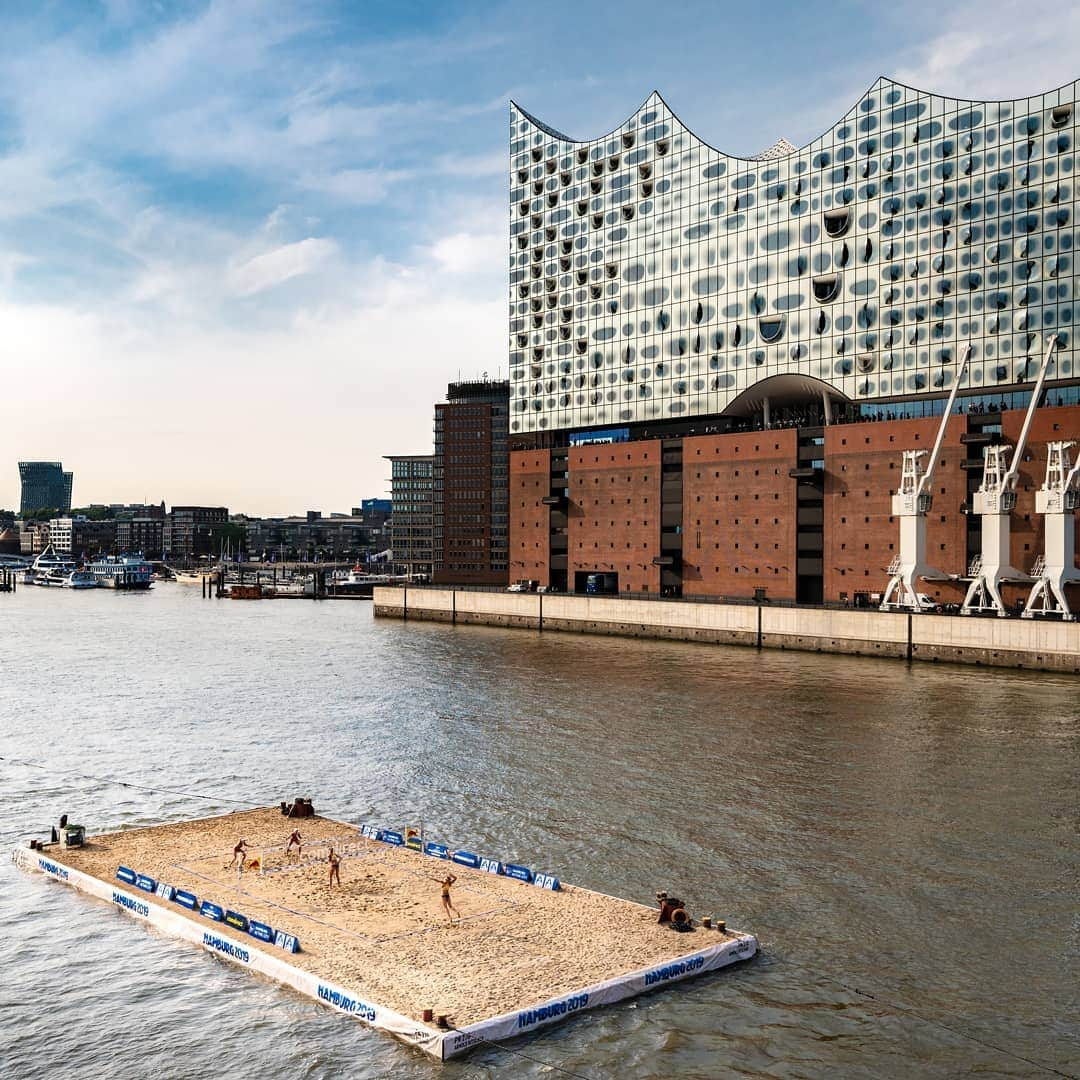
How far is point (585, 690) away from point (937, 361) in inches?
2044

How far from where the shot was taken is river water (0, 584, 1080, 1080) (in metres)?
22.9

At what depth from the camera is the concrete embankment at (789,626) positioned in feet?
277

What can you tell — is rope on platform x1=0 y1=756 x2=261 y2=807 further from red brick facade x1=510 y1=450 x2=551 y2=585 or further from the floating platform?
red brick facade x1=510 y1=450 x2=551 y2=585

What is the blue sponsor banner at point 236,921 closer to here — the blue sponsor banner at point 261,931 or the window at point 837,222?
the blue sponsor banner at point 261,931

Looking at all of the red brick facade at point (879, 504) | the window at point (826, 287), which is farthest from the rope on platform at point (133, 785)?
the window at point (826, 287)

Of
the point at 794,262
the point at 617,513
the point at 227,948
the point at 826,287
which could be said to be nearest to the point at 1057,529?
the point at 826,287

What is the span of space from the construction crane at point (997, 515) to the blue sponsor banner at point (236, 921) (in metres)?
76.9

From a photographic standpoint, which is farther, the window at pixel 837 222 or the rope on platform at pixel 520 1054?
the window at pixel 837 222

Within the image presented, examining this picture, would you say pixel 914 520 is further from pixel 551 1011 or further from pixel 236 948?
pixel 236 948

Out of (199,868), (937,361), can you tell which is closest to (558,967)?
(199,868)

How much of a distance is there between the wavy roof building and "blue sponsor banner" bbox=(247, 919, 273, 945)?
291 ft

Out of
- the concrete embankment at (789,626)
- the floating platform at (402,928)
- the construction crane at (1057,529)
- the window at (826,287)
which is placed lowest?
the floating platform at (402,928)

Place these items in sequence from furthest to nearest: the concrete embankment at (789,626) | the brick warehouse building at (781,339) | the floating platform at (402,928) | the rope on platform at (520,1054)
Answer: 1. the brick warehouse building at (781,339)
2. the concrete embankment at (789,626)
3. the floating platform at (402,928)
4. the rope on platform at (520,1054)

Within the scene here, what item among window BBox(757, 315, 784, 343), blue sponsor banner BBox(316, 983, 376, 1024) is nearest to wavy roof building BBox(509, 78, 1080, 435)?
window BBox(757, 315, 784, 343)
